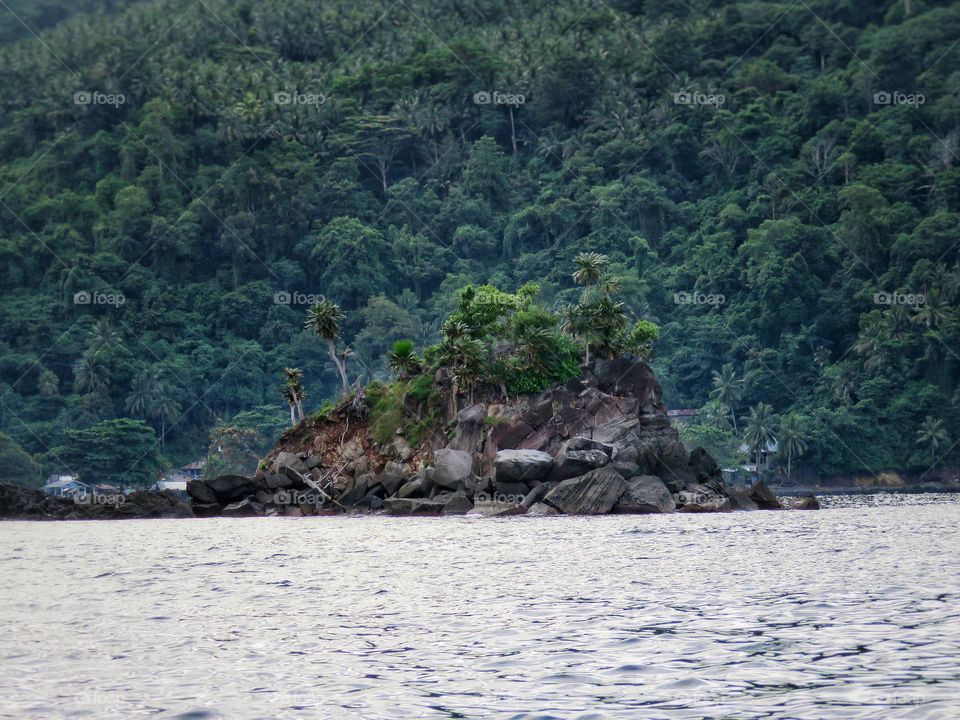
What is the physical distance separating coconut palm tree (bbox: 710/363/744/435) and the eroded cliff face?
6479 cm

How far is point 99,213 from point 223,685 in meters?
179

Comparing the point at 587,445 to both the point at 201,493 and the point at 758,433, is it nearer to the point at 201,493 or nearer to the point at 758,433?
the point at 201,493

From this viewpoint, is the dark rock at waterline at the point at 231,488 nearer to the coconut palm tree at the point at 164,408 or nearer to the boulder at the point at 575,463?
the boulder at the point at 575,463

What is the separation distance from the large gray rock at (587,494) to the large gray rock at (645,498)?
889 millimetres

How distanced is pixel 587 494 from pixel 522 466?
4.91 meters

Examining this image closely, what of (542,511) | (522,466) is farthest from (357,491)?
(542,511)

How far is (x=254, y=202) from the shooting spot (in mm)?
187375

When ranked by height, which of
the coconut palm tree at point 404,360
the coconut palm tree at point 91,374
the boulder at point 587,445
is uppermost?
the coconut palm tree at point 91,374

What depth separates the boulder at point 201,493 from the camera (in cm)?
7512

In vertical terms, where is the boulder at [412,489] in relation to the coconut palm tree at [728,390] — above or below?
below

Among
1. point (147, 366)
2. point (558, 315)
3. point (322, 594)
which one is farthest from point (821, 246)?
point (322, 594)

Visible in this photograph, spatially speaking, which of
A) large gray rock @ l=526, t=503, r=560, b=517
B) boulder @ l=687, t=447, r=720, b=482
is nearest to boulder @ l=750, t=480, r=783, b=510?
boulder @ l=687, t=447, r=720, b=482

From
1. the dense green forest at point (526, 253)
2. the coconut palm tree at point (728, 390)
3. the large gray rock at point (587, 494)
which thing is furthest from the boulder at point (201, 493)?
the coconut palm tree at point (728, 390)

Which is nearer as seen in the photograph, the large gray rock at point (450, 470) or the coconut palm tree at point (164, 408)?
the large gray rock at point (450, 470)
